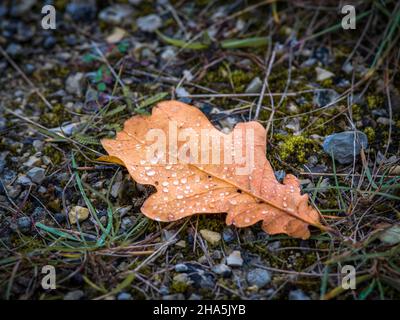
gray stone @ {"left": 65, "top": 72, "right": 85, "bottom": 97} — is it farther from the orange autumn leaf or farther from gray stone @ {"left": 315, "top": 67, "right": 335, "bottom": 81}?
gray stone @ {"left": 315, "top": 67, "right": 335, "bottom": 81}

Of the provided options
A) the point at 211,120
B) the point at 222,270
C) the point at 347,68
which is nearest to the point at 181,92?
the point at 211,120

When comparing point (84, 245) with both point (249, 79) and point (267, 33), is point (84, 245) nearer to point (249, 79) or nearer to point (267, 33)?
point (249, 79)

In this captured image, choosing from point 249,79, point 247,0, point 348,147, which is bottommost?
point 348,147

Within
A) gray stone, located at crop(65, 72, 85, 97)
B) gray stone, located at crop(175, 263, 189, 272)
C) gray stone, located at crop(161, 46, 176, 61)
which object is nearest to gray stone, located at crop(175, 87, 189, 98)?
gray stone, located at crop(161, 46, 176, 61)

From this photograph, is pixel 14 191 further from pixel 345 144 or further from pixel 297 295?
pixel 345 144

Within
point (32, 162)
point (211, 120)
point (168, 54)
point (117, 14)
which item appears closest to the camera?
point (32, 162)
